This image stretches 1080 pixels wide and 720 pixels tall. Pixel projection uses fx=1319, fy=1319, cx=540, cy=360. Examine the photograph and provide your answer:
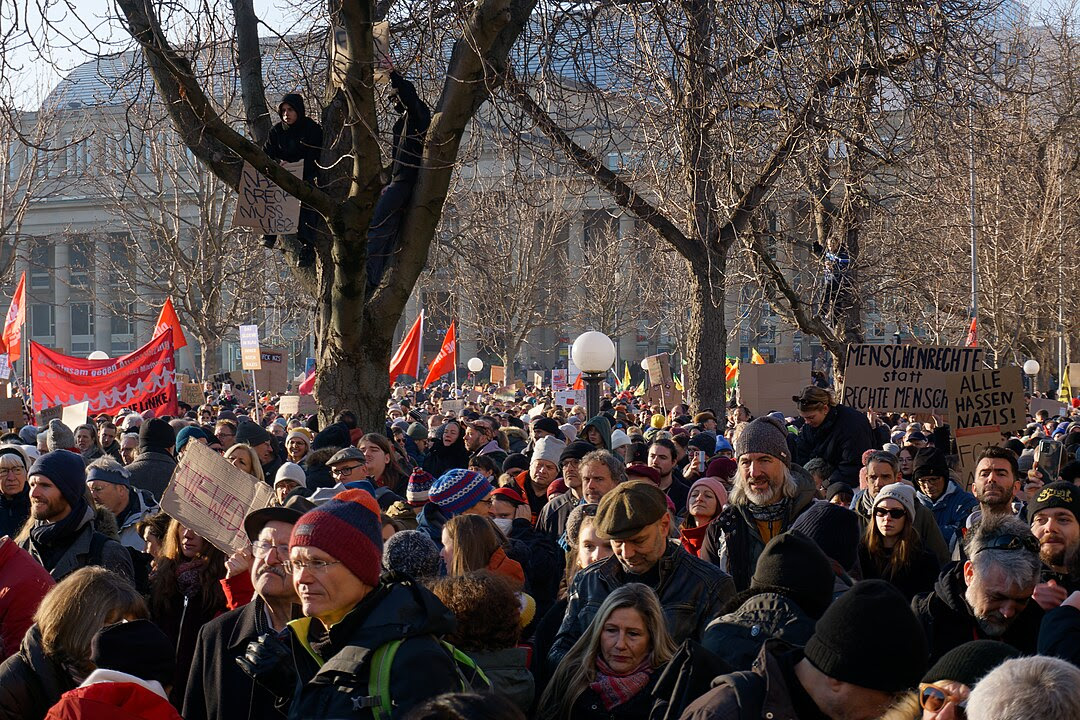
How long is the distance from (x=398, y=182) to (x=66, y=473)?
16.7 feet

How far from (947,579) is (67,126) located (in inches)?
1320

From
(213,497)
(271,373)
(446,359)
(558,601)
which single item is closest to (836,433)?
(558,601)

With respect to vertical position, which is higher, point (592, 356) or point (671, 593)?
point (592, 356)

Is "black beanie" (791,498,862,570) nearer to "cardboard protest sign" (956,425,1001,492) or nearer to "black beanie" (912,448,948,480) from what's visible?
"black beanie" (912,448,948,480)

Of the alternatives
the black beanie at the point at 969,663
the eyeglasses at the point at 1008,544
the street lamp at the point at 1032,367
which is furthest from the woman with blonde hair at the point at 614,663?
the street lamp at the point at 1032,367

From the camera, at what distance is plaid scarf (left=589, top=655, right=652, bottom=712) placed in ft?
13.9

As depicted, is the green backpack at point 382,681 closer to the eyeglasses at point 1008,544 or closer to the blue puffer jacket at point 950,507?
the eyeglasses at point 1008,544

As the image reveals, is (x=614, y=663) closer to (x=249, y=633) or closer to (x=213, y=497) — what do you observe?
(x=249, y=633)

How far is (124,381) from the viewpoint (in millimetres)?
16906

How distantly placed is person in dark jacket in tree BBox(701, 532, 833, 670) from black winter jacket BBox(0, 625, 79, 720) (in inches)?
79.8

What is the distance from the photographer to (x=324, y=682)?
341 centimetres

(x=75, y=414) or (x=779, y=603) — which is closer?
(x=779, y=603)

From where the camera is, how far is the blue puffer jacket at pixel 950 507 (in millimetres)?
8195

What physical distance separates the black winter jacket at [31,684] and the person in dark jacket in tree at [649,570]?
1722 mm
